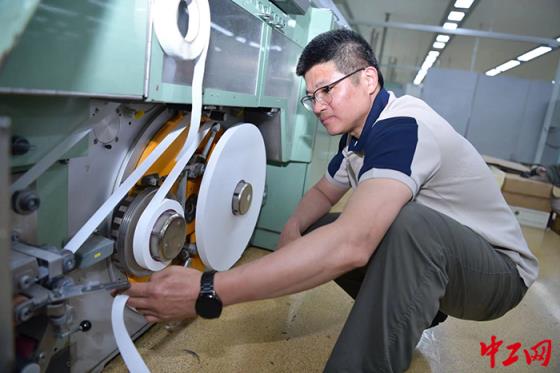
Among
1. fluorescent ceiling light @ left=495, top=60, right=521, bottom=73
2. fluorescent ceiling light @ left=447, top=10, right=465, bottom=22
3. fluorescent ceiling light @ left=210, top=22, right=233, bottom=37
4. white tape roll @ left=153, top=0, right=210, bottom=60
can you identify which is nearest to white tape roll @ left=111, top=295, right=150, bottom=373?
white tape roll @ left=153, top=0, right=210, bottom=60

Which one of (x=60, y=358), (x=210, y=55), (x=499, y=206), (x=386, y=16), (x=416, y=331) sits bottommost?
(x=60, y=358)

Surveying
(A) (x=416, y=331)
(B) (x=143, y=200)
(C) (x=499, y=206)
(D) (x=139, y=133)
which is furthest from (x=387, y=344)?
(D) (x=139, y=133)

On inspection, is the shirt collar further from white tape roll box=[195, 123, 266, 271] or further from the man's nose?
white tape roll box=[195, 123, 266, 271]

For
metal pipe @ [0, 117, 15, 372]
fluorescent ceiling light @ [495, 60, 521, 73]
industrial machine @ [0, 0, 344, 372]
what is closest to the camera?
metal pipe @ [0, 117, 15, 372]

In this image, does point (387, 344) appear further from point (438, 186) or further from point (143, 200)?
point (143, 200)

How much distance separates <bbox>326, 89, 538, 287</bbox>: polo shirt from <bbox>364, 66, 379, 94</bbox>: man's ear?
0.08 feet

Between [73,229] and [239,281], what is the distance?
0.39m

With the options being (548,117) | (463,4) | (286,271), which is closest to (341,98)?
(286,271)

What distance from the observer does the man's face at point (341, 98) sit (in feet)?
3.37

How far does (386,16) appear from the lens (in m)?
5.00

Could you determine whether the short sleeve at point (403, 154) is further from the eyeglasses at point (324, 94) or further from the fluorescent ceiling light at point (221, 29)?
the fluorescent ceiling light at point (221, 29)

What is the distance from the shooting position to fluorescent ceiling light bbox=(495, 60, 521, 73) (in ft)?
20.6

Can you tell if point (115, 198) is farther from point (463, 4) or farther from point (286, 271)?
point (463, 4)

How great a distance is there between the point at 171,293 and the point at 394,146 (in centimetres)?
52
